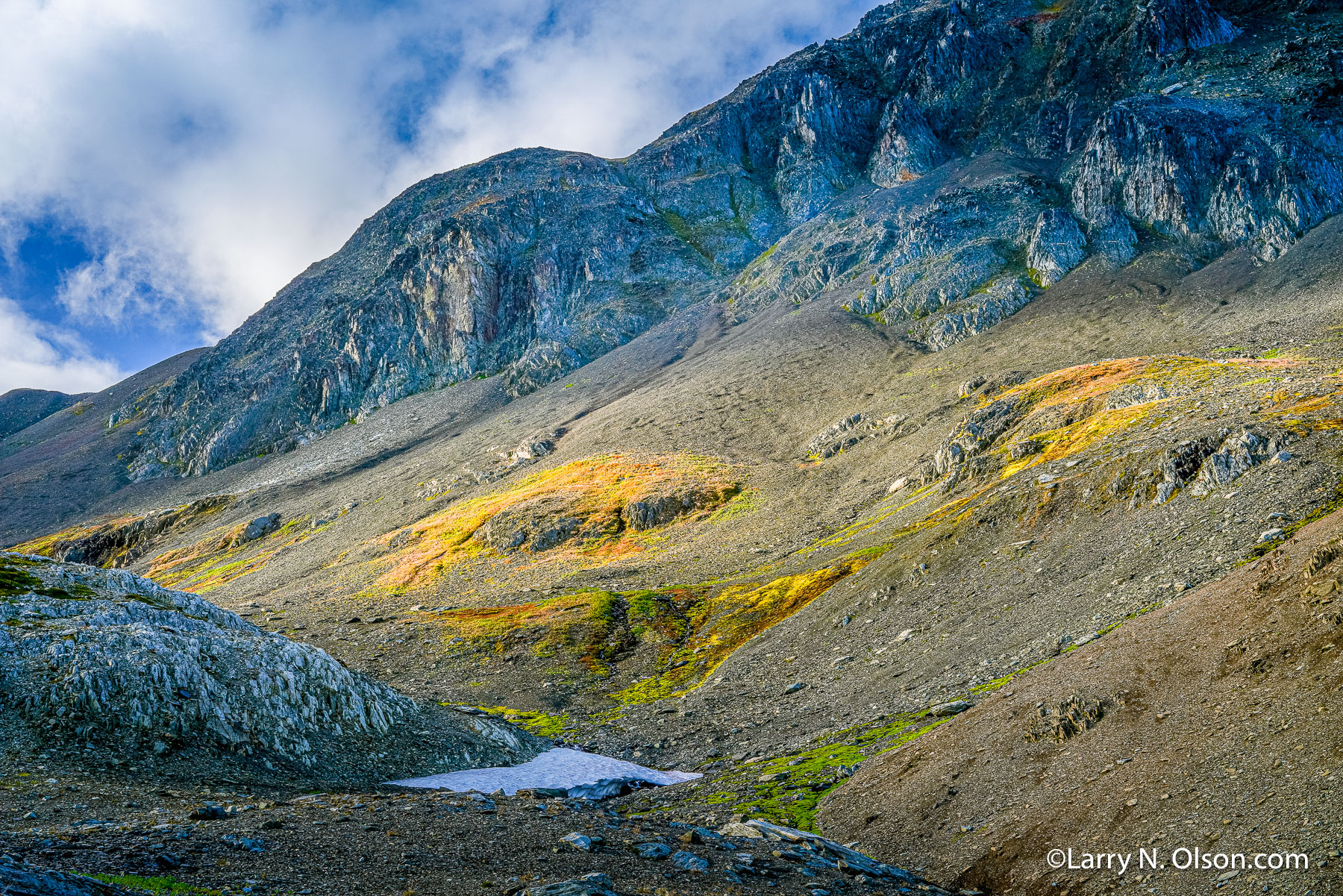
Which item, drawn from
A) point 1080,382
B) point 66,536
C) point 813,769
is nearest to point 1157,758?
point 813,769

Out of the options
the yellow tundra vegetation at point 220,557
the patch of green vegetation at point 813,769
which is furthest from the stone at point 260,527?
the patch of green vegetation at point 813,769

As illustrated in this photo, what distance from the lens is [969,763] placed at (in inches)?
938

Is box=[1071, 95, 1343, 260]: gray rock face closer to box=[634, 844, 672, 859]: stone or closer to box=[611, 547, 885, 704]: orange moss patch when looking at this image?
box=[611, 547, 885, 704]: orange moss patch

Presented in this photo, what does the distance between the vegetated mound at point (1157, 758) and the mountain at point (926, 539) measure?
0.43 ft

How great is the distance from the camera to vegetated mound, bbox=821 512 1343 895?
54.0ft

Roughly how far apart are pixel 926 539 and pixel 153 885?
50557 mm

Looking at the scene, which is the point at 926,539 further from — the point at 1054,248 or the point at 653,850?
the point at 1054,248

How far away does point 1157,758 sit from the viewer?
19656 mm

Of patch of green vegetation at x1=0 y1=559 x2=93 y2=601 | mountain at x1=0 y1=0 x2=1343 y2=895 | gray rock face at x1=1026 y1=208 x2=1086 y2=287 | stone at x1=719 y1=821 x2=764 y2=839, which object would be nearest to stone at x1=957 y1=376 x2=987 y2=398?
mountain at x1=0 y1=0 x2=1343 y2=895

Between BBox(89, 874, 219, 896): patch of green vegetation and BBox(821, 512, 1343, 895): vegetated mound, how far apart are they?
16.8 m

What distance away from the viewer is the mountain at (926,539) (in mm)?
19828

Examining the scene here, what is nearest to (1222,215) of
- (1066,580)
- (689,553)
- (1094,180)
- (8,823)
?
(1094,180)

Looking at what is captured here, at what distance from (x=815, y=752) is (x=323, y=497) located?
145m

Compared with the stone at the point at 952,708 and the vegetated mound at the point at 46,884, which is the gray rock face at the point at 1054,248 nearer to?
the stone at the point at 952,708
